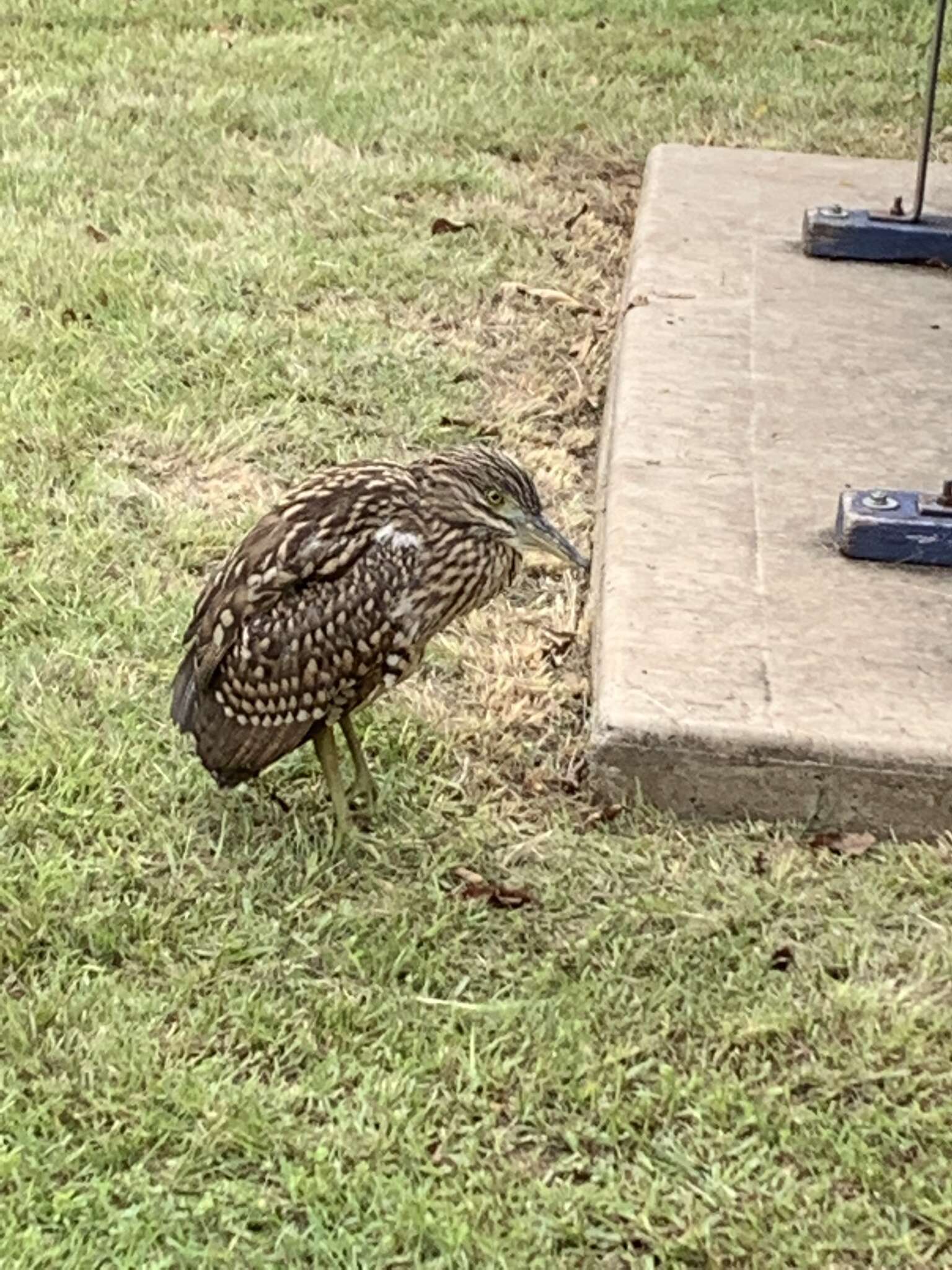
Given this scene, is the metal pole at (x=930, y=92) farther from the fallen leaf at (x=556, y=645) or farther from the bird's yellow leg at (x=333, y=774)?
the bird's yellow leg at (x=333, y=774)

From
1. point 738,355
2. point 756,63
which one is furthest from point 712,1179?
point 756,63

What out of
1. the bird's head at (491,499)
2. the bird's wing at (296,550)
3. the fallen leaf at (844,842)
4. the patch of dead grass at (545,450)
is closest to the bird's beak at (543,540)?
the bird's head at (491,499)

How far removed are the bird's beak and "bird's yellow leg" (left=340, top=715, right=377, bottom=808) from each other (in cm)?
60

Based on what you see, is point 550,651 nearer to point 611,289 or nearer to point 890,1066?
point 890,1066

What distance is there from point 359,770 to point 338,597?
1.72 ft

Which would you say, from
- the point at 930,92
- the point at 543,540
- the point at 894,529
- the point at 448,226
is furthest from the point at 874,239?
the point at 543,540

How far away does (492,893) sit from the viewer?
393 centimetres

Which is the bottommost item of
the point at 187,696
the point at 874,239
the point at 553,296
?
the point at 553,296

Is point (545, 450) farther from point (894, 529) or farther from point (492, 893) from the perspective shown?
point (492, 893)

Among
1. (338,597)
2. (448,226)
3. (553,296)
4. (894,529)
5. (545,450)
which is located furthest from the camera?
(448,226)

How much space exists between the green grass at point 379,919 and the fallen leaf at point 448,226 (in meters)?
0.32

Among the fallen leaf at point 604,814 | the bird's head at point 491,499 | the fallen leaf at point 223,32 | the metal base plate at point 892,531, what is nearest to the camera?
the bird's head at point 491,499

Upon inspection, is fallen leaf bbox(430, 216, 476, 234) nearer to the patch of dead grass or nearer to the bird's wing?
the patch of dead grass

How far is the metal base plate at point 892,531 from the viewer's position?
188 inches
